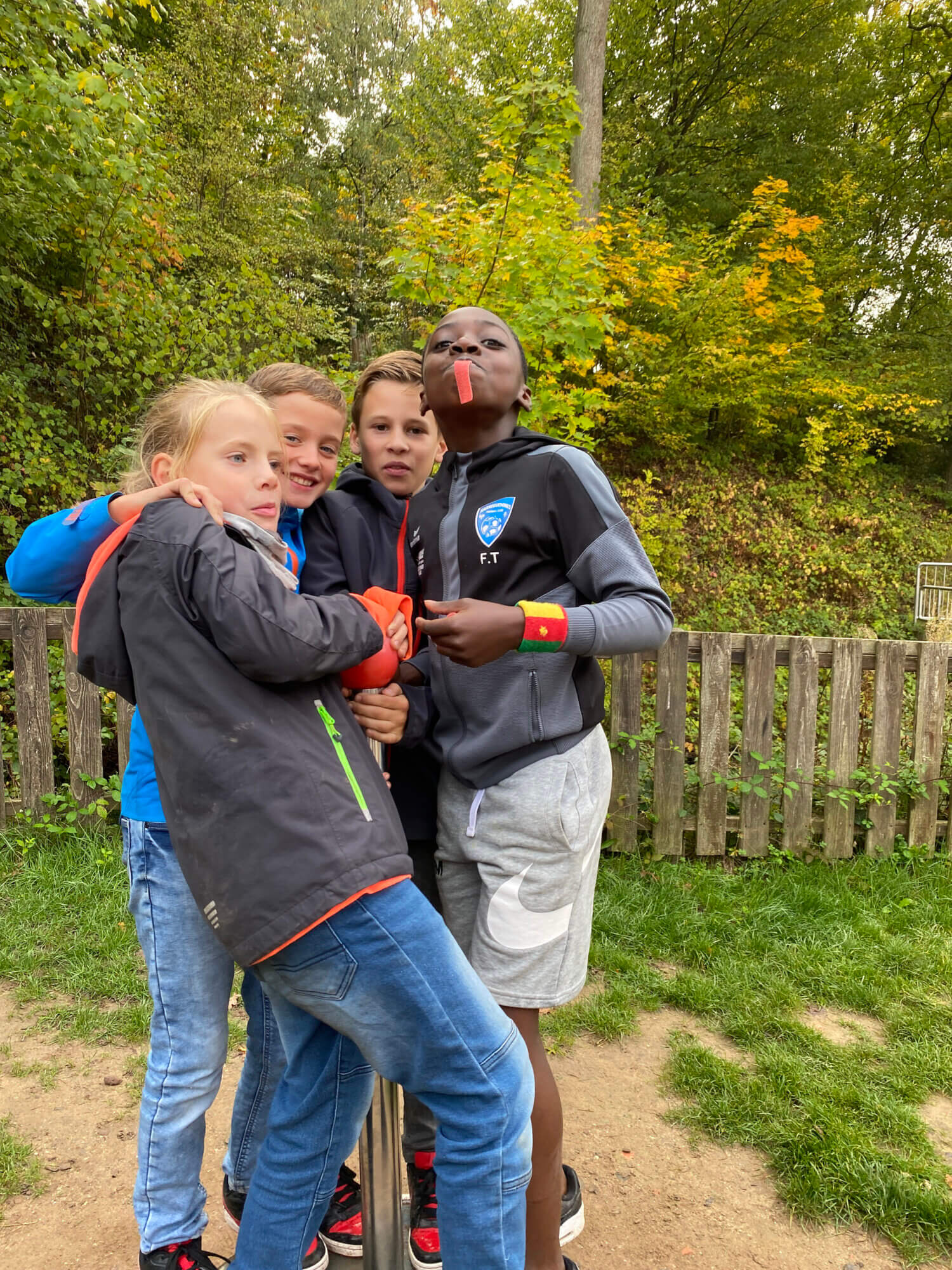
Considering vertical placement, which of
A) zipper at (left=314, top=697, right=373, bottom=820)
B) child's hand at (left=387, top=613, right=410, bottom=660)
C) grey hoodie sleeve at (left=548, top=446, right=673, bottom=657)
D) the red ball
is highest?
grey hoodie sleeve at (left=548, top=446, right=673, bottom=657)

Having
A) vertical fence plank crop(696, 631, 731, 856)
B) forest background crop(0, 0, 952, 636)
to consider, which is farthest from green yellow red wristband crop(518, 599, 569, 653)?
forest background crop(0, 0, 952, 636)

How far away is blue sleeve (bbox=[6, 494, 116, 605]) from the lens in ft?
5.45

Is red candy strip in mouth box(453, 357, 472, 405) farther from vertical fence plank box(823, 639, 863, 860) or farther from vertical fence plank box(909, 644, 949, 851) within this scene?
vertical fence plank box(909, 644, 949, 851)

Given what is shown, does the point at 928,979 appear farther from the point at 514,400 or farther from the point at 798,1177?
the point at 514,400

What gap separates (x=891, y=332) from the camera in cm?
1484

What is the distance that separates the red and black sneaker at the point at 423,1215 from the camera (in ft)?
6.38

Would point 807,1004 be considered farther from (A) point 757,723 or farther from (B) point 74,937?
(B) point 74,937

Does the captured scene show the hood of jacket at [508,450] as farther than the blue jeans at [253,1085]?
No

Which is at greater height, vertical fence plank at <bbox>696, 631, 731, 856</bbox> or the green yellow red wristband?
the green yellow red wristband

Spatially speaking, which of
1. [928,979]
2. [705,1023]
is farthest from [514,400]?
[928,979]

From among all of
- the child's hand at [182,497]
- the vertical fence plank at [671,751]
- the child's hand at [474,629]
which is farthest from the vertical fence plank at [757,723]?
the child's hand at [182,497]

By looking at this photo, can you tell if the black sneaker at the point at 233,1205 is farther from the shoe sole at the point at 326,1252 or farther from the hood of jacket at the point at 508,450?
the hood of jacket at the point at 508,450

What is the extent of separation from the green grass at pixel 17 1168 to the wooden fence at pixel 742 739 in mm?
2087

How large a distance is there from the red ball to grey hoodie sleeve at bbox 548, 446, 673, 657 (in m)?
0.33
